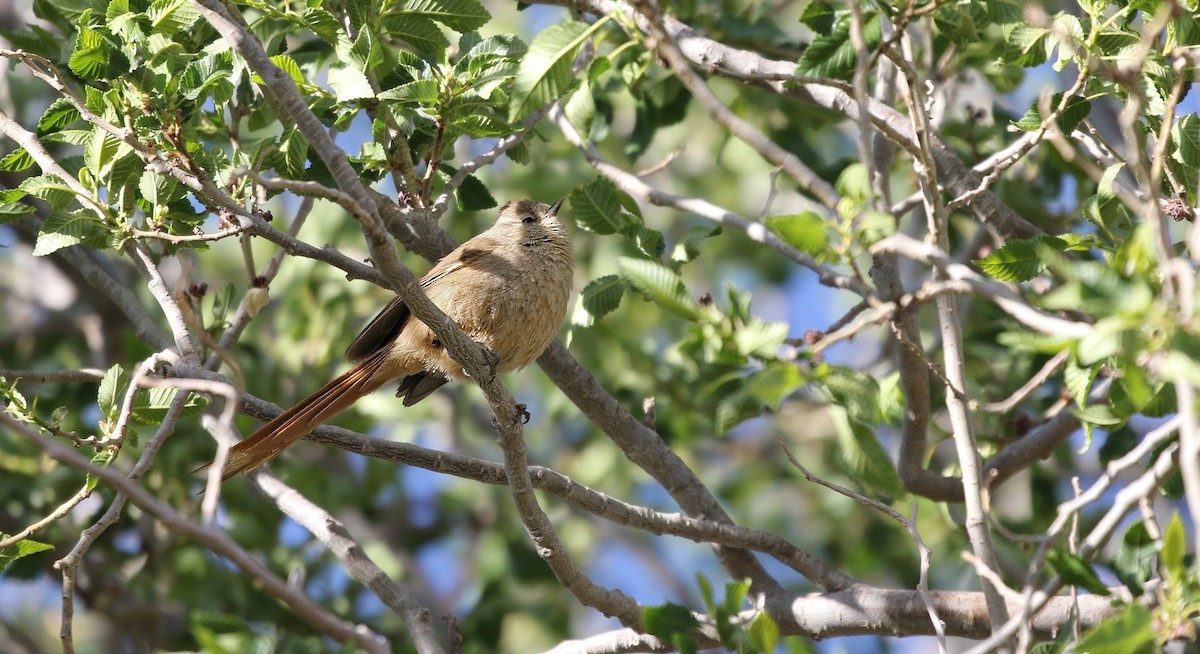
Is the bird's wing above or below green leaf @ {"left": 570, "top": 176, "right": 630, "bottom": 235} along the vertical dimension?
below

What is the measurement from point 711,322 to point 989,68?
2945 millimetres

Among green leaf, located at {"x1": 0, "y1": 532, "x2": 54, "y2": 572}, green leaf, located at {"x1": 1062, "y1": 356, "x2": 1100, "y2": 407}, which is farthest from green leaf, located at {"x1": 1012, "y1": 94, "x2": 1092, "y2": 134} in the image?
green leaf, located at {"x1": 0, "y1": 532, "x2": 54, "y2": 572}

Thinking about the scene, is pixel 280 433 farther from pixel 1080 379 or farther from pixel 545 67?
pixel 1080 379

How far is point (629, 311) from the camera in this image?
26.5ft

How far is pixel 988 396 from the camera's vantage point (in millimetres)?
5777

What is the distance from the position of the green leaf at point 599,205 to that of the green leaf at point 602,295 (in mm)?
248

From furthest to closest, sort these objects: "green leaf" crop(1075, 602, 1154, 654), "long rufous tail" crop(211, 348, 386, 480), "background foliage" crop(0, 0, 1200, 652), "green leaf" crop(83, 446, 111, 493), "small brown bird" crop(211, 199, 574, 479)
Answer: "small brown bird" crop(211, 199, 574, 479)
"long rufous tail" crop(211, 348, 386, 480)
"green leaf" crop(83, 446, 111, 493)
"background foliage" crop(0, 0, 1200, 652)
"green leaf" crop(1075, 602, 1154, 654)

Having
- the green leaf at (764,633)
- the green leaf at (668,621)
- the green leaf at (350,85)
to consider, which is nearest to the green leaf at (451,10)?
the green leaf at (350,85)

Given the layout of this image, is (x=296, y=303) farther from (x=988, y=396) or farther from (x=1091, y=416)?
(x=1091, y=416)

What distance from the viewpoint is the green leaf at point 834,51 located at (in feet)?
13.1

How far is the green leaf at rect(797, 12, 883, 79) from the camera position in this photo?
401 cm

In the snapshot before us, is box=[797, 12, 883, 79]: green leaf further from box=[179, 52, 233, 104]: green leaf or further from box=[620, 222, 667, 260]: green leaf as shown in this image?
box=[179, 52, 233, 104]: green leaf

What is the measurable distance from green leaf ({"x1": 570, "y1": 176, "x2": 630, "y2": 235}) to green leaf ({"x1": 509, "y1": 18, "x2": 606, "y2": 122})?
1.17m

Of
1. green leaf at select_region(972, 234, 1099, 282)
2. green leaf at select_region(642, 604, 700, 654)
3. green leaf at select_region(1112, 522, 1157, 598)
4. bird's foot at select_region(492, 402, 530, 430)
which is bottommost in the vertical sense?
green leaf at select_region(642, 604, 700, 654)
